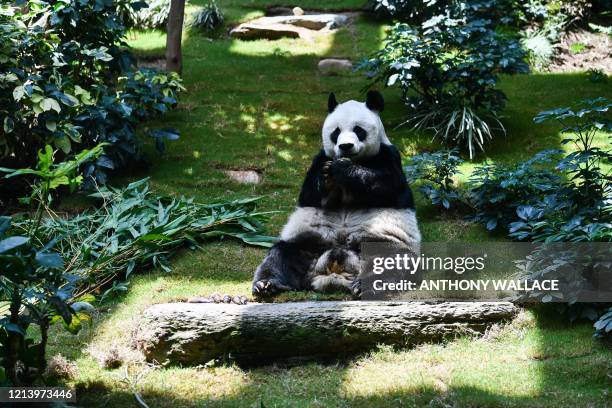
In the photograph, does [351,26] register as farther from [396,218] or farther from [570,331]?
[570,331]

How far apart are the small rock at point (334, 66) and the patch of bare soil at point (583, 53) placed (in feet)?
10.3

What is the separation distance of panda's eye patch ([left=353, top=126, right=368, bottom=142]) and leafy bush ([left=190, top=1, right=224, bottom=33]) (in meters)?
8.53

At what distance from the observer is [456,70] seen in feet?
27.8

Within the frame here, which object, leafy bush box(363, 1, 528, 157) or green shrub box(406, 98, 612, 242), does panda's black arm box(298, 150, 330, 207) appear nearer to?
green shrub box(406, 98, 612, 242)


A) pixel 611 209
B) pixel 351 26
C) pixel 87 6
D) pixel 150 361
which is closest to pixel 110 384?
pixel 150 361

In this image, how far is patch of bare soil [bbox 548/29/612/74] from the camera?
11172mm

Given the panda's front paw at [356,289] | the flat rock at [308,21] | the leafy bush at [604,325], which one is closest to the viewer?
the leafy bush at [604,325]

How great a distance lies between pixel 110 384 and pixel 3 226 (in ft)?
5.06

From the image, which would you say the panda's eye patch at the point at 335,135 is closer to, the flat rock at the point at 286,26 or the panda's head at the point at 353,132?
the panda's head at the point at 353,132

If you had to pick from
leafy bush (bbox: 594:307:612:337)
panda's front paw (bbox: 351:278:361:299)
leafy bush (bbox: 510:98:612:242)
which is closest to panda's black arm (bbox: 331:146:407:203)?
panda's front paw (bbox: 351:278:361:299)

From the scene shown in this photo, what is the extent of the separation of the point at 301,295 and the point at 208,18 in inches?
366

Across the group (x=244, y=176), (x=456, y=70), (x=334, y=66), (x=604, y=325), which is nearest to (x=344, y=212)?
(x=604, y=325)

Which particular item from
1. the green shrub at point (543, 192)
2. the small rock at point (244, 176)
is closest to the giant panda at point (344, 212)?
the green shrub at point (543, 192)

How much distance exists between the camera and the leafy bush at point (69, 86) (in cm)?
716
